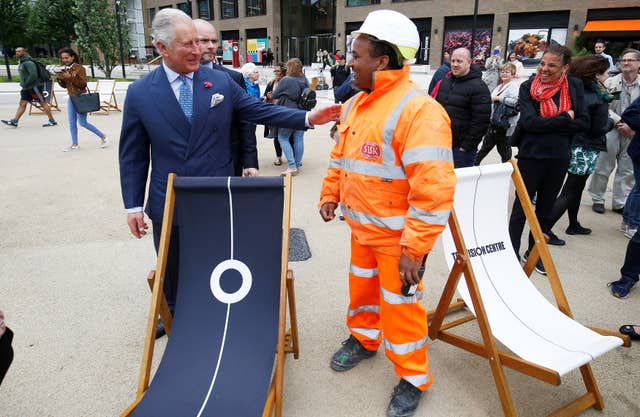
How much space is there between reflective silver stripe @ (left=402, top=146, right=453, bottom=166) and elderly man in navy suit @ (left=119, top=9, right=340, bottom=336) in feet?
2.70

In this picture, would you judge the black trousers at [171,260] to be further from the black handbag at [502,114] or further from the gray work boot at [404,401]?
the black handbag at [502,114]

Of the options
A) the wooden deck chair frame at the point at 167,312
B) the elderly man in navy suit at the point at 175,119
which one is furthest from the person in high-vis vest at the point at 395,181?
the elderly man in navy suit at the point at 175,119

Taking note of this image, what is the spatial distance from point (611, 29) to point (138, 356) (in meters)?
32.4

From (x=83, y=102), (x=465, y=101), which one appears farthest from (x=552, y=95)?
(x=83, y=102)

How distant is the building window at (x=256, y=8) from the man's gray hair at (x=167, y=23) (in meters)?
45.4

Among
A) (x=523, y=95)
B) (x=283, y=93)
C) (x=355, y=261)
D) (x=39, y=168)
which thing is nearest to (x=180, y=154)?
(x=355, y=261)

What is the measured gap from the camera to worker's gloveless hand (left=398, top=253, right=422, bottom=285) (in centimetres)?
201

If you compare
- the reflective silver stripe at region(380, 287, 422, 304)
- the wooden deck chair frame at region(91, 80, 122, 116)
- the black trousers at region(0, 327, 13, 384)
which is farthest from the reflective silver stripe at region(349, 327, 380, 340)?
the wooden deck chair frame at region(91, 80, 122, 116)

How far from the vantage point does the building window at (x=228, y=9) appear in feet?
152

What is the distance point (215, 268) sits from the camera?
7.99 ft

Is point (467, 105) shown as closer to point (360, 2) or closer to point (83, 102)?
point (83, 102)

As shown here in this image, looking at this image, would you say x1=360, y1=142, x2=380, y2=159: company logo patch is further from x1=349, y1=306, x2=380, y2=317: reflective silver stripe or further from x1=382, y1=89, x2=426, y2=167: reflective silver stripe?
x1=349, y1=306, x2=380, y2=317: reflective silver stripe

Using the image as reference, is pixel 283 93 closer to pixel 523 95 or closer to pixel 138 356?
pixel 523 95

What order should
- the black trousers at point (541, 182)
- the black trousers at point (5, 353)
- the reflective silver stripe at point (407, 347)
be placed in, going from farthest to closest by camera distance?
the black trousers at point (541, 182) → the reflective silver stripe at point (407, 347) → the black trousers at point (5, 353)
